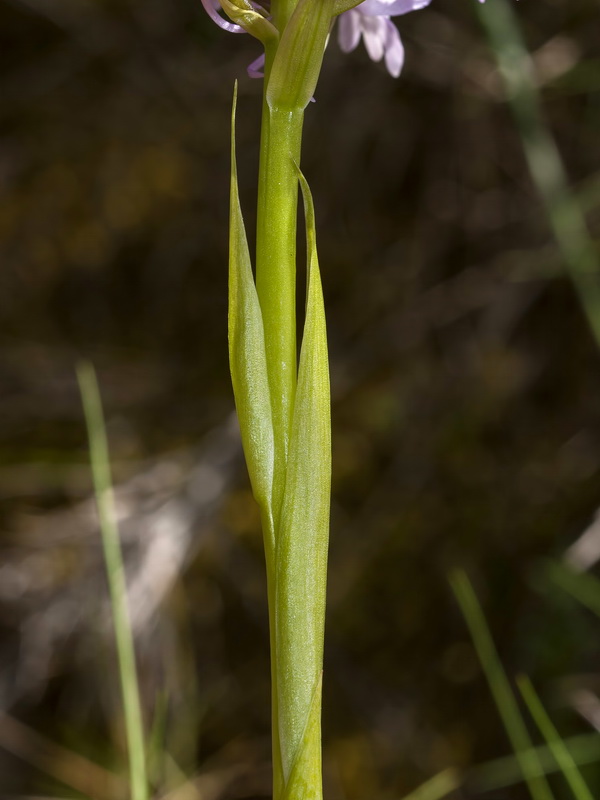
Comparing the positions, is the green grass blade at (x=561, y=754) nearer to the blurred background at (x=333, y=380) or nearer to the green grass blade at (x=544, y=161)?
the green grass blade at (x=544, y=161)

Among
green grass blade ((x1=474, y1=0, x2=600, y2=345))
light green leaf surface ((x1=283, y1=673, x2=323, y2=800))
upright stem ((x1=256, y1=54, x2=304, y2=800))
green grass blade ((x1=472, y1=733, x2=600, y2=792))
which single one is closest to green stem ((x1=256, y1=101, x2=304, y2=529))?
upright stem ((x1=256, y1=54, x2=304, y2=800))

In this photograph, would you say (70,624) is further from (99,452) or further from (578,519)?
(578,519)

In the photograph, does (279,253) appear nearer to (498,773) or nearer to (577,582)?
(577,582)

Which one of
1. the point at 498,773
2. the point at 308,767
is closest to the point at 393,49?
the point at 308,767

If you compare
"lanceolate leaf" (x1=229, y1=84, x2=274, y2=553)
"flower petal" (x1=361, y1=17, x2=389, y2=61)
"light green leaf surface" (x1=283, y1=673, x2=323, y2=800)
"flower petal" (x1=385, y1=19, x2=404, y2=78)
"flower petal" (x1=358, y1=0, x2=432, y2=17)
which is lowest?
"light green leaf surface" (x1=283, y1=673, x2=323, y2=800)

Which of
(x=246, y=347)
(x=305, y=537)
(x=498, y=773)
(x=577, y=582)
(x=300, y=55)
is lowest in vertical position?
(x=498, y=773)

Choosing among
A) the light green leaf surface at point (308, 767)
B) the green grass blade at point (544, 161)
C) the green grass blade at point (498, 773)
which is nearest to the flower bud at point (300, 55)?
the light green leaf surface at point (308, 767)

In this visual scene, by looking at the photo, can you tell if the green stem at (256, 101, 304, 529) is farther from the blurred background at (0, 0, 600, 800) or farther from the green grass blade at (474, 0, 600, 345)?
the blurred background at (0, 0, 600, 800)
